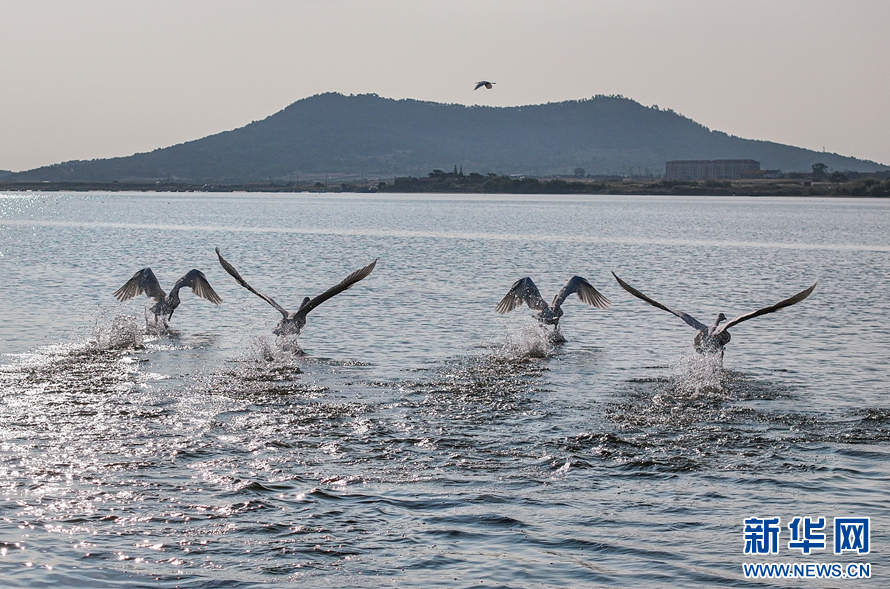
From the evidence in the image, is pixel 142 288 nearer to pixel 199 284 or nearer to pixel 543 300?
pixel 199 284

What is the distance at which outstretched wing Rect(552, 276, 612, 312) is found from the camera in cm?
2619

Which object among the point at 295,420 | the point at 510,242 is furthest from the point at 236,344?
the point at 510,242

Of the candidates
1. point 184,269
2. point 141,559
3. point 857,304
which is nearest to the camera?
point 141,559

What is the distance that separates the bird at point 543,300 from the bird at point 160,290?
7.84 meters

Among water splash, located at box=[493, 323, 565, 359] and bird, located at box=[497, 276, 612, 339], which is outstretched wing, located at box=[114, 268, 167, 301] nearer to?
bird, located at box=[497, 276, 612, 339]

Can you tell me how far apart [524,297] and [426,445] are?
41.6 ft

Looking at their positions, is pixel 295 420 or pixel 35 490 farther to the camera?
pixel 295 420

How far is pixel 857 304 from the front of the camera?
34.0 m

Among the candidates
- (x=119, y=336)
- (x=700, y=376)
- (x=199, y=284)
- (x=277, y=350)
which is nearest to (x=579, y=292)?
(x=700, y=376)

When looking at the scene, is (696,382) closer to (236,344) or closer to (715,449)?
(715,449)

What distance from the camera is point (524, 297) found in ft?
88.5

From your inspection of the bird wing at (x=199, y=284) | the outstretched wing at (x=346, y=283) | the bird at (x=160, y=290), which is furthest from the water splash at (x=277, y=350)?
the bird wing at (x=199, y=284)

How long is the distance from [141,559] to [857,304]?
93.6 ft

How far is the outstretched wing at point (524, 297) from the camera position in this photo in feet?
87.8
